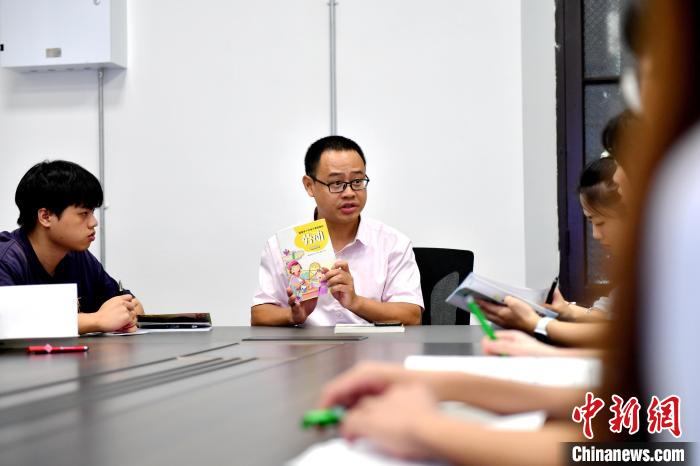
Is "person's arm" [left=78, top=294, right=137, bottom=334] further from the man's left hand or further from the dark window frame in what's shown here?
the dark window frame

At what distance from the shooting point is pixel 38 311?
178 cm

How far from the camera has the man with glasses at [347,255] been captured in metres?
2.57

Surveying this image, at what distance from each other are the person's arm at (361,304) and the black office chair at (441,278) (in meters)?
0.22

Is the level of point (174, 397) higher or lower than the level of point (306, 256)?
lower

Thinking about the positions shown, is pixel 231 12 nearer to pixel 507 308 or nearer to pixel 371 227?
pixel 371 227

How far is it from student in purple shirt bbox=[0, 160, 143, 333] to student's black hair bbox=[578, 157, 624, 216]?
1.52m

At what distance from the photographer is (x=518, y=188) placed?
3.45 metres

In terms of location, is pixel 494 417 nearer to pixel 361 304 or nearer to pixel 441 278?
pixel 361 304

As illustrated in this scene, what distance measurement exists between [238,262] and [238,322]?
29 centimetres

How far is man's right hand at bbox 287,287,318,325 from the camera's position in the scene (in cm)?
234
